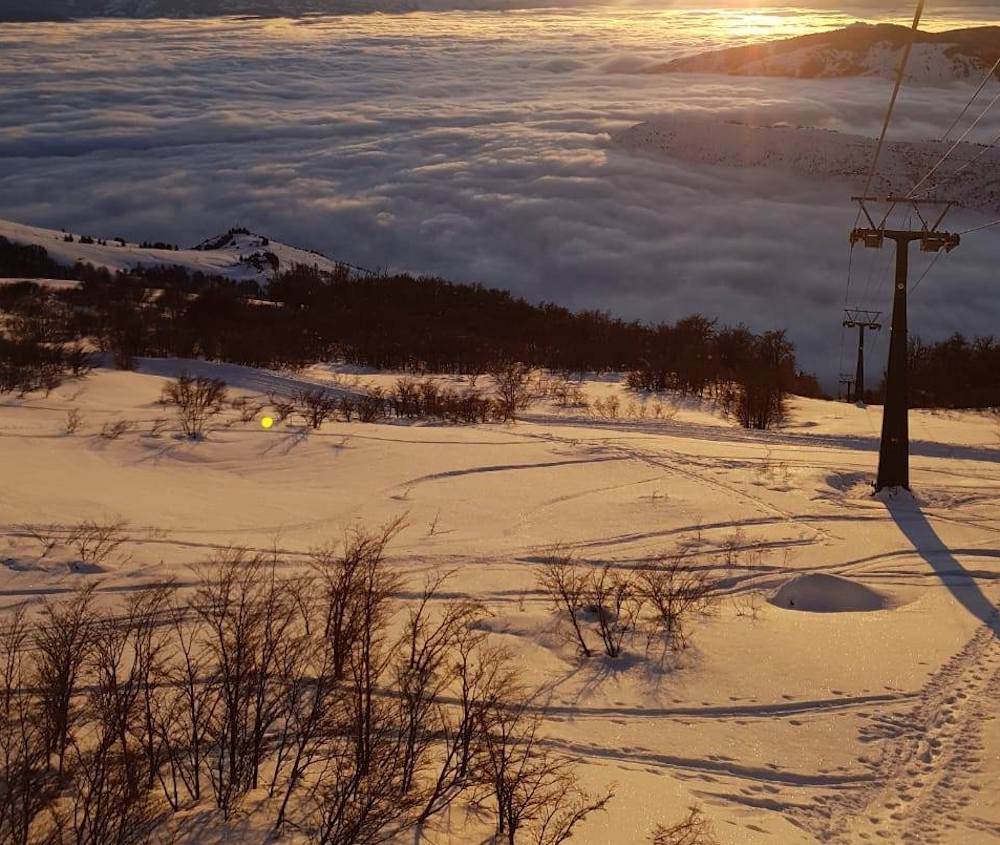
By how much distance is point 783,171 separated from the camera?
157 m

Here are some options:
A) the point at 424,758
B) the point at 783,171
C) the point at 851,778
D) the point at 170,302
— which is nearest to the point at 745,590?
the point at 851,778

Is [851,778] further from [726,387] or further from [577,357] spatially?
[577,357]

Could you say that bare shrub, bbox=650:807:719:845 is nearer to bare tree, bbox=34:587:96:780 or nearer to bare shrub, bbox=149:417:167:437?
bare tree, bbox=34:587:96:780

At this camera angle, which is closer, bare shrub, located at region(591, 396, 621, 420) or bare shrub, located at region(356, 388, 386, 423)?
bare shrub, located at region(356, 388, 386, 423)

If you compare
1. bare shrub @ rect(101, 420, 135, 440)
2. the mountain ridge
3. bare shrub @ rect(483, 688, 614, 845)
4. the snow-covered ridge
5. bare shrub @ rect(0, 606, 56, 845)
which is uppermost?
the snow-covered ridge

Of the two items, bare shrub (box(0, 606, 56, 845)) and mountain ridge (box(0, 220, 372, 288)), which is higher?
mountain ridge (box(0, 220, 372, 288))

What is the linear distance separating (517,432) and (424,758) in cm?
1708

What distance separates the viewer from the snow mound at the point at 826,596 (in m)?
12.7

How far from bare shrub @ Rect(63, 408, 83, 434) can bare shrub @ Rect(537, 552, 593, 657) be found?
12123 mm

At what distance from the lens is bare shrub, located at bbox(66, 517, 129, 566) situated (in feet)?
38.9

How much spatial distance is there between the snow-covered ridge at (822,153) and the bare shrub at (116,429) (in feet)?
351

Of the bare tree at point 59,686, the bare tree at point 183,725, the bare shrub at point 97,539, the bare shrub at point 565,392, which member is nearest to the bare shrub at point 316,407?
the bare shrub at point 565,392

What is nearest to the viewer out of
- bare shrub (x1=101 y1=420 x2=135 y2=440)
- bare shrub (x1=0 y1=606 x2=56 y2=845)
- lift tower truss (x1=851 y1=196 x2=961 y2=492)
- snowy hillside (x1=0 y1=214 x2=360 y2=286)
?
bare shrub (x1=0 y1=606 x2=56 y2=845)

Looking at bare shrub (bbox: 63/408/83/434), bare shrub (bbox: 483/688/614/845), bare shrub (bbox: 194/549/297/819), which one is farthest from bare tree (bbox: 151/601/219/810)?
bare shrub (bbox: 63/408/83/434)
